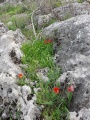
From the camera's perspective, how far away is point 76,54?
205 inches

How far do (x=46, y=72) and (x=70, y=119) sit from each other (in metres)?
1.31

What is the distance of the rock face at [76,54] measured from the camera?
424 centimetres

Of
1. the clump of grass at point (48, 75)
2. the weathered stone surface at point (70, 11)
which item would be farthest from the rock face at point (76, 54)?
the weathered stone surface at point (70, 11)

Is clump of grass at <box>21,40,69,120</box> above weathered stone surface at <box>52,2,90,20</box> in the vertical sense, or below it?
above

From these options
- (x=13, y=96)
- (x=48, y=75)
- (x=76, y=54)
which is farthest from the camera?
(x=76, y=54)

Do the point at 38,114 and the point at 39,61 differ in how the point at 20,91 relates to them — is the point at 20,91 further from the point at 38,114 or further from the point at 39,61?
the point at 39,61

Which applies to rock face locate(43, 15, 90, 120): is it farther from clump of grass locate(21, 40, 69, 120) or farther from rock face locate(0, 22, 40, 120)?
rock face locate(0, 22, 40, 120)

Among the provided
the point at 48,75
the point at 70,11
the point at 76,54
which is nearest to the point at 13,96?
the point at 48,75

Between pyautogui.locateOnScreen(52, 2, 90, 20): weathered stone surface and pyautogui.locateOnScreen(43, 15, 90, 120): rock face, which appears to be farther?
pyautogui.locateOnScreen(52, 2, 90, 20): weathered stone surface

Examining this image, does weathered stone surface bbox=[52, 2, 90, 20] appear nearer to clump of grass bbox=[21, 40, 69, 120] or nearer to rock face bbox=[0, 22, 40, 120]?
clump of grass bbox=[21, 40, 69, 120]

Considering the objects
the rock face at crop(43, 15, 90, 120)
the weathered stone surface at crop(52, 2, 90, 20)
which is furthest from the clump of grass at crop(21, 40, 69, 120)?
the weathered stone surface at crop(52, 2, 90, 20)

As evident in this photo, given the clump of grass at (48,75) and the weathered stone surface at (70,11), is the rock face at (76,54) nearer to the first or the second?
the clump of grass at (48,75)

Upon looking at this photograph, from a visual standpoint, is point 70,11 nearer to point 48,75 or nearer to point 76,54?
point 76,54

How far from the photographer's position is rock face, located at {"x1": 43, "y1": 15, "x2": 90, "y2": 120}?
424cm
